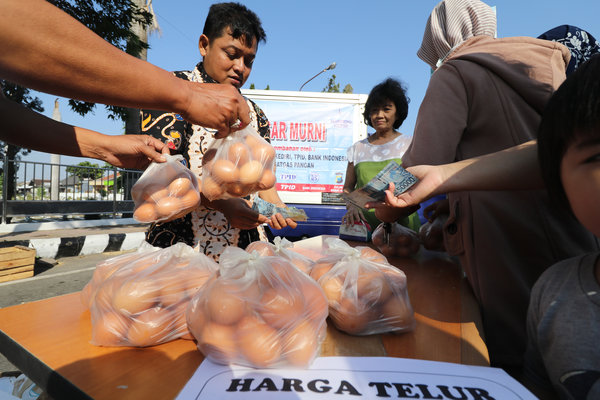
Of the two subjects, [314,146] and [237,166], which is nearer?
[237,166]

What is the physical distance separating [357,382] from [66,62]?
0.90 m

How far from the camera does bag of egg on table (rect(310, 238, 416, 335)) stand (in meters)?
0.91

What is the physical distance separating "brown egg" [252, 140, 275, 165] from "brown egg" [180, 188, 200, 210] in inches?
10.0

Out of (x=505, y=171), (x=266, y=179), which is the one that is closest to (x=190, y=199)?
(x=266, y=179)

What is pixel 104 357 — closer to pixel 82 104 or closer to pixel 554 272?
pixel 554 272

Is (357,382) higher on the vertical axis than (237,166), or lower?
lower

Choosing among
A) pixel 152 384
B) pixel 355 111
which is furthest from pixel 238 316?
pixel 355 111

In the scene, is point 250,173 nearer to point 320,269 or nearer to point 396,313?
point 320,269

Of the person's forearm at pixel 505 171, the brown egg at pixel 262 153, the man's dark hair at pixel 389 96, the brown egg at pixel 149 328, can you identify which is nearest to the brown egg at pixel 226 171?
the brown egg at pixel 262 153

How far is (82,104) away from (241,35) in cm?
827

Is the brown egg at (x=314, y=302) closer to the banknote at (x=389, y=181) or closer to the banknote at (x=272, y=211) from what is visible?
the banknote at (x=389, y=181)

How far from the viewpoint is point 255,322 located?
28.8 inches

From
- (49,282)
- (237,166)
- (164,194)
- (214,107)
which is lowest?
(49,282)

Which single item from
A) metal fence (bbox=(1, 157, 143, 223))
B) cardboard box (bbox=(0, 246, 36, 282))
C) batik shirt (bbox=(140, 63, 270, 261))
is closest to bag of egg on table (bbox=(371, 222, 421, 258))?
batik shirt (bbox=(140, 63, 270, 261))
